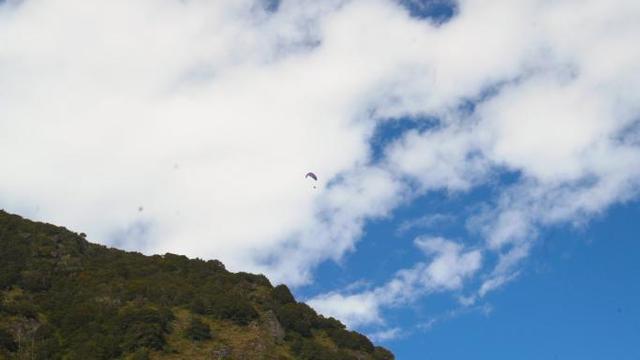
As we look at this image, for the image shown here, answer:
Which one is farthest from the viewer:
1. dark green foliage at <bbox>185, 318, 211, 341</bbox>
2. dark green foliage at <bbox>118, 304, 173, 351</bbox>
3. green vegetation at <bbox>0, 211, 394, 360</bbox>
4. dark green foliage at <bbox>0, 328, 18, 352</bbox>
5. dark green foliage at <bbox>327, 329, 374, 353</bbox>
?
dark green foliage at <bbox>327, 329, 374, 353</bbox>

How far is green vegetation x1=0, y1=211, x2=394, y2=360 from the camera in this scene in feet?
148

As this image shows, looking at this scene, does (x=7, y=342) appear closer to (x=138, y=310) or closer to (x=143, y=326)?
(x=143, y=326)

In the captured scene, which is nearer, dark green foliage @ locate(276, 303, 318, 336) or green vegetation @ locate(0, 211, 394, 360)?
green vegetation @ locate(0, 211, 394, 360)

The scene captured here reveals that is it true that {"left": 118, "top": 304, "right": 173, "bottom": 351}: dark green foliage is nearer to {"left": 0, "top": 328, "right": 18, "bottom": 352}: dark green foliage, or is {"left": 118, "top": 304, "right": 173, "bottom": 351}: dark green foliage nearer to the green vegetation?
the green vegetation

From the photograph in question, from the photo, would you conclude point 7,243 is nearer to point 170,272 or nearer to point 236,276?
point 170,272

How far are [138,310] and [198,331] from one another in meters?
4.33

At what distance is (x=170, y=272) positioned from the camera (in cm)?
5841

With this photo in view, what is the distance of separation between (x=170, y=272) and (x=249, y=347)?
14.1 m

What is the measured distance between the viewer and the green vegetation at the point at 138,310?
45000 millimetres

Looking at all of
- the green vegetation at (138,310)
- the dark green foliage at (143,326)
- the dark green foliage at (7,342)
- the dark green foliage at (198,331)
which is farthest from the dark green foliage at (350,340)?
the dark green foliage at (7,342)

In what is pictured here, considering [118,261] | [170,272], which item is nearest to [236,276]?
[170,272]

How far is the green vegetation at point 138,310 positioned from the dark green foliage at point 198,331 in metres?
0.07

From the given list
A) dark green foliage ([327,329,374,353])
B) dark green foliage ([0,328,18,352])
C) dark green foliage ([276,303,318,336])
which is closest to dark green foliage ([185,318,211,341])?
dark green foliage ([276,303,318,336])

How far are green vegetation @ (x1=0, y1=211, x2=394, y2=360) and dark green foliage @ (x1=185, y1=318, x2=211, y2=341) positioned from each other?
0.07 m
